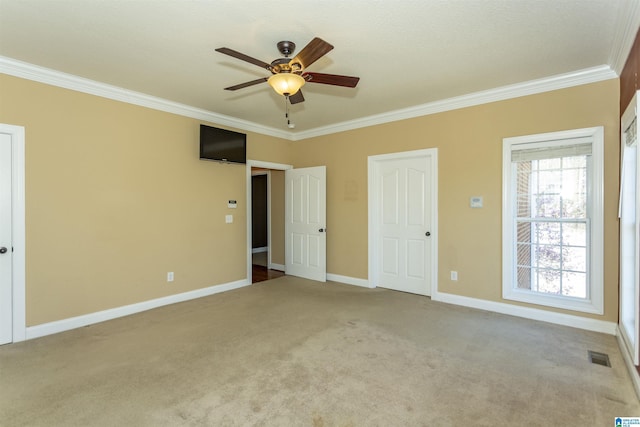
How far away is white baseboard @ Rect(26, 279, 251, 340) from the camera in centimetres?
323

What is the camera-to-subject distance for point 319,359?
273 centimetres

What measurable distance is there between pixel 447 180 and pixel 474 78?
1.31 metres

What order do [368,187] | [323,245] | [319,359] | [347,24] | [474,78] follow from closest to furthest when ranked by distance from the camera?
[347,24], [319,359], [474,78], [368,187], [323,245]

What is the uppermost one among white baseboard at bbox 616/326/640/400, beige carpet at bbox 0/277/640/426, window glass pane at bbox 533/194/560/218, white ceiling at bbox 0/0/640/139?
white ceiling at bbox 0/0/640/139

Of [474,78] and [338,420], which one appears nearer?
[338,420]

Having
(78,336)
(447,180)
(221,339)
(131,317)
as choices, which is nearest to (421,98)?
(447,180)

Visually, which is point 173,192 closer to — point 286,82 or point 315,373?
point 286,82

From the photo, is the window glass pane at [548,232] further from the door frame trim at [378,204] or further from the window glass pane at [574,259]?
the door frame trim at [378,204]

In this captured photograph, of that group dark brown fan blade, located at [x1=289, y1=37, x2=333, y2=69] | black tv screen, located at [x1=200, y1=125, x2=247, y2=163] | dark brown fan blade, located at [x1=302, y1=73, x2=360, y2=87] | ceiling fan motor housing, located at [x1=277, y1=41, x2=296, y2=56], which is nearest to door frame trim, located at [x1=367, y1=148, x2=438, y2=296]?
black tv screen, located at [x1=200, y1=125, x2=247, y2=163]

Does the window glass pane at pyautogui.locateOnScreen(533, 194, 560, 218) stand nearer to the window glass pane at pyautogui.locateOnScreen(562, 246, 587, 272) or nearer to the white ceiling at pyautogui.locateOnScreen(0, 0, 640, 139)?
the window glass pane at pyautogui.locateOnScreen(562, 246, 587, 272)

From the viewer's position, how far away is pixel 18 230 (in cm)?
309

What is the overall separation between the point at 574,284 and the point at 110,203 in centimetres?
531

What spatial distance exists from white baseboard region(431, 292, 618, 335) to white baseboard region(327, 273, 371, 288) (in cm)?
111

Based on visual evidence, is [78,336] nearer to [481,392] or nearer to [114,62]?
[114,62]
